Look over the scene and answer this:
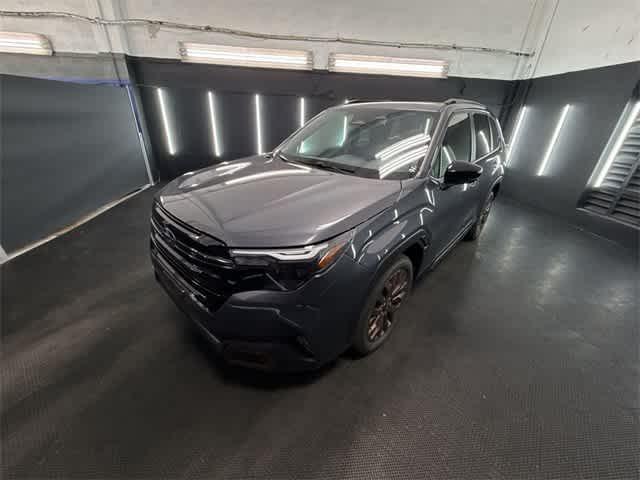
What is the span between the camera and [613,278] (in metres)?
2.80

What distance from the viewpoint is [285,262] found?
1.11 meters

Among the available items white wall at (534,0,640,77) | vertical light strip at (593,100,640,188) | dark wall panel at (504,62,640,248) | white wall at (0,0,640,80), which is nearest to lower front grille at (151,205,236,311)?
white wall at (0,0,640,80)

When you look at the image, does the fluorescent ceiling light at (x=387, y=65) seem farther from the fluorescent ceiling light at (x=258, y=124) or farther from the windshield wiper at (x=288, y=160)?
the windshield wiper at (x=288, y=160)

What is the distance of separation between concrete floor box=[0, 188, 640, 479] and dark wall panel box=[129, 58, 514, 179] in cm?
364

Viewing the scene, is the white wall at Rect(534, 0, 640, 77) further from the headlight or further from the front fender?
the headlight

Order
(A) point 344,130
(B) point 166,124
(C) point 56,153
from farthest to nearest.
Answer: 1. (B) point 166,124
2. (C) point 56,153
3. (A) point 344,130

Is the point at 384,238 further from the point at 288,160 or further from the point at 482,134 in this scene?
the point at 482,134


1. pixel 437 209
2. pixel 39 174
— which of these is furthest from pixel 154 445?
pixel 39 174

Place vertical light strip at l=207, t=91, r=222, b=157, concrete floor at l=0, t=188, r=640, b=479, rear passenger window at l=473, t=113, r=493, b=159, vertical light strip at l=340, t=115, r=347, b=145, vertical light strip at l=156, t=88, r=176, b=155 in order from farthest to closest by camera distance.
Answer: vertical light strip at l=207, t=91, r=222, b=157 → vertical light strip at l=156, t=88, r=176, b=155 → rear passenger window at l=473, t=113, r=493, b=159 → vertical light strip at l=340, t=115, r=347, b=145 → concrete floor at l=0, t=188, r=640, b=479

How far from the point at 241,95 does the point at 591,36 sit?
5.71 meters

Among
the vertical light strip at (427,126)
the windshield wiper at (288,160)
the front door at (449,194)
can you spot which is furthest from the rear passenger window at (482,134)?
the windshield wiper at (288,160)

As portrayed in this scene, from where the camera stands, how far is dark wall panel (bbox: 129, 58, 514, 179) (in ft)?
15.1

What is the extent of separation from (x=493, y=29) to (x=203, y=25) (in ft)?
16.8

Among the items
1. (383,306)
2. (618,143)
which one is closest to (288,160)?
(383,306)
